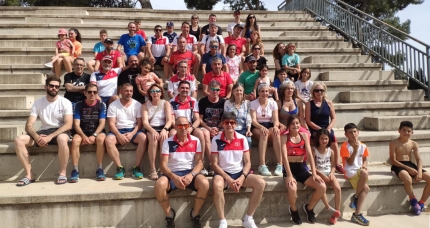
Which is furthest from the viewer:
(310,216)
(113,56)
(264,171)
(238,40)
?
Result: (238,40)

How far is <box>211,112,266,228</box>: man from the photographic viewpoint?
4059 mm

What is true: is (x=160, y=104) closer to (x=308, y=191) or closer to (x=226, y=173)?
(x=226, y=173)

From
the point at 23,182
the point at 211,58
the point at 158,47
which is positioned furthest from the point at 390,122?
the point at 23,182

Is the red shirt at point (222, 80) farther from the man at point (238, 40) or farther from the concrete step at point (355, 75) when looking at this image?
the concrete step at point (355, 75)

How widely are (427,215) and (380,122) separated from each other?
192cm

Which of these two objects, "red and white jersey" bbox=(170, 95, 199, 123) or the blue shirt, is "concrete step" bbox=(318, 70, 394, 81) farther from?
the blue shirt

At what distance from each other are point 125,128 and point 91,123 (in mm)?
487

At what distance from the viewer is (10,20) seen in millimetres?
10391

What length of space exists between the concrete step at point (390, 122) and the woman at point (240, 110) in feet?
8.37

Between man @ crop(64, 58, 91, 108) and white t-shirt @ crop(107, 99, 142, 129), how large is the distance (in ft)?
3.08

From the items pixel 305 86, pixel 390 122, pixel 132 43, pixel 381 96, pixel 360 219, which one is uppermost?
pixel 132 43

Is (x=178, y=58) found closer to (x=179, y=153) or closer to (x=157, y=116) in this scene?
(x=157, y=116)

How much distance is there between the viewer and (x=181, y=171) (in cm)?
421

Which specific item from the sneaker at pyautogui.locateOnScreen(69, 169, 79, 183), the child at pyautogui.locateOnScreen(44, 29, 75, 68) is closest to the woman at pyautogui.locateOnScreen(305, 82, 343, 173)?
the sneaker at pyautogui.locateOnScreen(69, 169, 79, 183)
